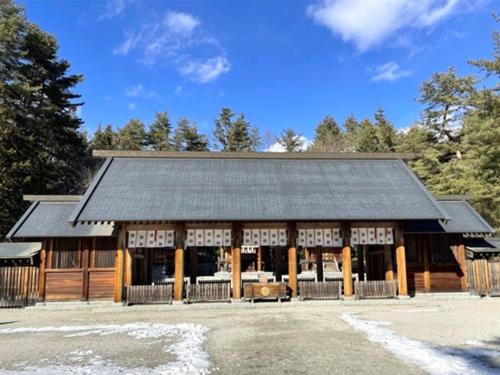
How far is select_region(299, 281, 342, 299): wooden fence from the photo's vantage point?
601 inches

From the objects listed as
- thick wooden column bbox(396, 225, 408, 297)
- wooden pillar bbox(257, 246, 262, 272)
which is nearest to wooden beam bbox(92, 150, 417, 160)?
thick wooden column bbox(396, 225, 408, 297)

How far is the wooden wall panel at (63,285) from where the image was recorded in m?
15.6

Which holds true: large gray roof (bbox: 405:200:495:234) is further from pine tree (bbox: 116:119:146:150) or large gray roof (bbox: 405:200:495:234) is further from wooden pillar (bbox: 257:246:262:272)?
pine tree (bbox: 116:119:146:150)

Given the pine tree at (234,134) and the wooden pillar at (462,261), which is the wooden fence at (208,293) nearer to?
the wooden pillar at (462,261)

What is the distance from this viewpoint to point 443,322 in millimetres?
10891

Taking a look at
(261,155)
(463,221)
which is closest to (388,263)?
(463,221)

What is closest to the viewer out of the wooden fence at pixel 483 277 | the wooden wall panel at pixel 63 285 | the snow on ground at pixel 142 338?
the snow on ground at pixel 142 338

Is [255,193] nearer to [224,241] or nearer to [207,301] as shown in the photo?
[224,241]

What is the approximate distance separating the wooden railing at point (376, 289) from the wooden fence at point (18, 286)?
13679mm

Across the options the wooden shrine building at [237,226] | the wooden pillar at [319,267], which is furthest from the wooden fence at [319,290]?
the wooden pillar at [319,267]

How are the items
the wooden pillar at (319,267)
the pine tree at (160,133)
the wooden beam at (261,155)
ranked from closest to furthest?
the wooden pillar at (319,267) < the wooden beam at (261,155) < the pine tree at (160,133)

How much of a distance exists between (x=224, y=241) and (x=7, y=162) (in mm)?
19746

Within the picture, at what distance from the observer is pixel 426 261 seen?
54.6 feet

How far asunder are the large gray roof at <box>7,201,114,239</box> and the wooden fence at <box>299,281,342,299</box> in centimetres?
865
